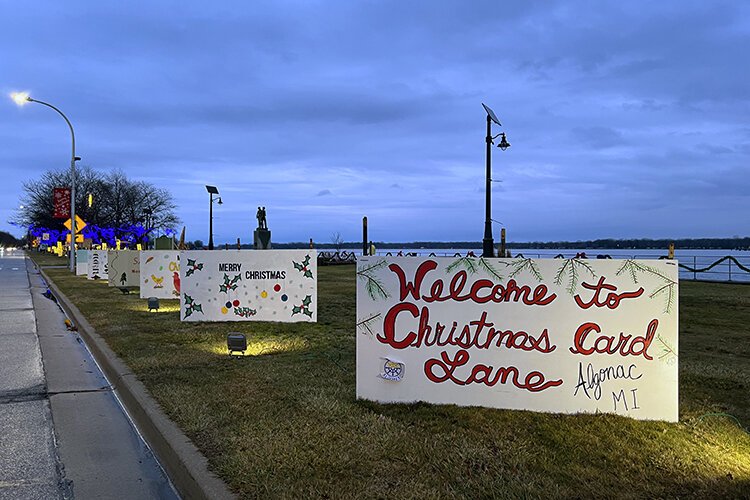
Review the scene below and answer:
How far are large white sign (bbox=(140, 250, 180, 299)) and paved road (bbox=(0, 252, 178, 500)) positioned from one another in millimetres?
5347

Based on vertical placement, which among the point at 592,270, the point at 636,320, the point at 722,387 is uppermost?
the point at 592,270

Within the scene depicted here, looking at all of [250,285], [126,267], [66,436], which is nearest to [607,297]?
[66,436]

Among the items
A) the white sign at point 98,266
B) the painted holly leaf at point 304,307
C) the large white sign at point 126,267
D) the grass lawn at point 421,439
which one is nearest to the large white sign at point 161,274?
the large white sign at point 126,267

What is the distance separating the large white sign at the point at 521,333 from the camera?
4.70 m

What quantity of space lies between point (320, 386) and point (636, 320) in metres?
3.05

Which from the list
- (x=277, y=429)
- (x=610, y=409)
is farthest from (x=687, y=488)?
(x=277, y=429)

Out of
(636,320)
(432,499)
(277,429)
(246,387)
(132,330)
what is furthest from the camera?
(132,330)

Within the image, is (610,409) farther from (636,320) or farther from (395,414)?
(395,414)

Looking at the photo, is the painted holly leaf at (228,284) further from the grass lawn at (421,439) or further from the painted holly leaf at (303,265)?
the grass lawn at (421,439)

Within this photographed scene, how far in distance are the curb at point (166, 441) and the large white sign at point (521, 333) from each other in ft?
5.66

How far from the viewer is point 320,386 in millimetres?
5715

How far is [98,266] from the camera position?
2394cm

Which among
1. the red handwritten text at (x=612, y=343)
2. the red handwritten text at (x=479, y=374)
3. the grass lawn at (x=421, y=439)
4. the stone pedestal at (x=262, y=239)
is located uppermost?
the stone pedestal at (x=262, y=239)

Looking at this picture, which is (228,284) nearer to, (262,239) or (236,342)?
(236,342)
